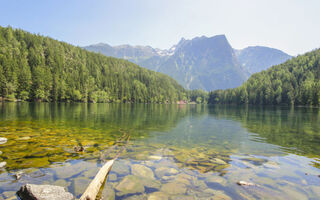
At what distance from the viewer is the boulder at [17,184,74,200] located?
20.4 ft

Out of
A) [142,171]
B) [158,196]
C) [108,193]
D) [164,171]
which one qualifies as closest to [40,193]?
[108,193]

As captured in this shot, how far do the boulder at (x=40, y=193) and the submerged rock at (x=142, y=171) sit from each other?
4.17m

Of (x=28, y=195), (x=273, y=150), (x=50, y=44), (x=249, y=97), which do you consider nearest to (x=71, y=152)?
(x=28, y=195)

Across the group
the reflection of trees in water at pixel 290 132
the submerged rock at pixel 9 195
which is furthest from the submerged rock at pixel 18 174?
the reflection of trees in water at pixel 290 132

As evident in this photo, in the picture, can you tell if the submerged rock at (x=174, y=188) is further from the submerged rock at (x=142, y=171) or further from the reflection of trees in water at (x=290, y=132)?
the reflection of trees in water at (x=290, y=132)

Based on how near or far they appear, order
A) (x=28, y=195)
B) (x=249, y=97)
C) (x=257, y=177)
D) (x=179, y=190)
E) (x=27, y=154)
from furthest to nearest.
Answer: (x=249, y=97) < (x=27, y=154) < (x=257, y=177) < (x=179, y=190) < (x=28, y=195)

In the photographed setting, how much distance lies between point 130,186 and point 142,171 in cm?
201

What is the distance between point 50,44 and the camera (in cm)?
19938

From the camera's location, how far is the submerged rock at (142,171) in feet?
32.9

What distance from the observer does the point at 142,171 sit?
414 inches

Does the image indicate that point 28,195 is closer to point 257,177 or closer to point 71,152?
point 71,152

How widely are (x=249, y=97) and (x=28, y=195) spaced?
222762 mm

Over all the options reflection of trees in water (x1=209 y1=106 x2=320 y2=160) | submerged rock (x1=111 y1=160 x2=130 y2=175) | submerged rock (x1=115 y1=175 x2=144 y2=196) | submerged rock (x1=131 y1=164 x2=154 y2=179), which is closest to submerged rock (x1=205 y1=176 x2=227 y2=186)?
submerged rock (x1=131 y1=164 x2=154 y2=179)

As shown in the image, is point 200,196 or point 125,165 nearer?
point 200,196
